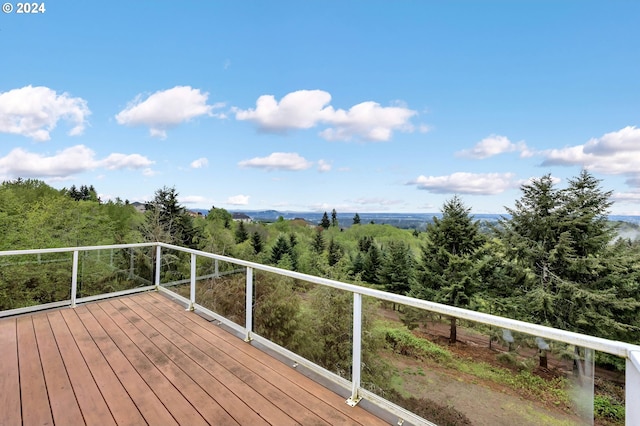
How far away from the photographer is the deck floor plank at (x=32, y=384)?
1899 millimetres

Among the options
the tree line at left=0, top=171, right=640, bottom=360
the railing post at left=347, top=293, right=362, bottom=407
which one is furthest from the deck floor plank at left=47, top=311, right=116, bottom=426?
the tree line at left=0, top=171, right=640, bottom=360

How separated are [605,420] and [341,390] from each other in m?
1.48

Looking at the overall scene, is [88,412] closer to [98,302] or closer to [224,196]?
[98,302]

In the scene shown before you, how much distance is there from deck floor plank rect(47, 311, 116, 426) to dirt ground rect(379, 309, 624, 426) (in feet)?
6.55

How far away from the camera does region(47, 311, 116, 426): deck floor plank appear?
191cm

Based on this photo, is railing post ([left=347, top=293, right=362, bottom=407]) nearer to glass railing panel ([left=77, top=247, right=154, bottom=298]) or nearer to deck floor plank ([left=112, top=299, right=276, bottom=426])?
deck floor plank ([left=112, top=299, right=276, bottom=426])

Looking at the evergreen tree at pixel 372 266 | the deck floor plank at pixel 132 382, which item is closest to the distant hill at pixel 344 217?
the evergreen tree at pixel 372 266

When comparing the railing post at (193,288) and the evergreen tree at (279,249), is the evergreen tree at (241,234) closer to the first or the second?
the evergreen tree at (279,249)

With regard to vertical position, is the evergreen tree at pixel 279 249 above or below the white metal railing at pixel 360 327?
below

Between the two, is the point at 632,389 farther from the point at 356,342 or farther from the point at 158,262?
the point at 158,262

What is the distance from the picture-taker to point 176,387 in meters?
2.24

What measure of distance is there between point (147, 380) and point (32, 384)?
2.71 feet

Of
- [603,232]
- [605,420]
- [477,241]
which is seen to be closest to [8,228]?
[605,420]

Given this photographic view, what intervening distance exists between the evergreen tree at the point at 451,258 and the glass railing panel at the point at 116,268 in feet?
59.9
